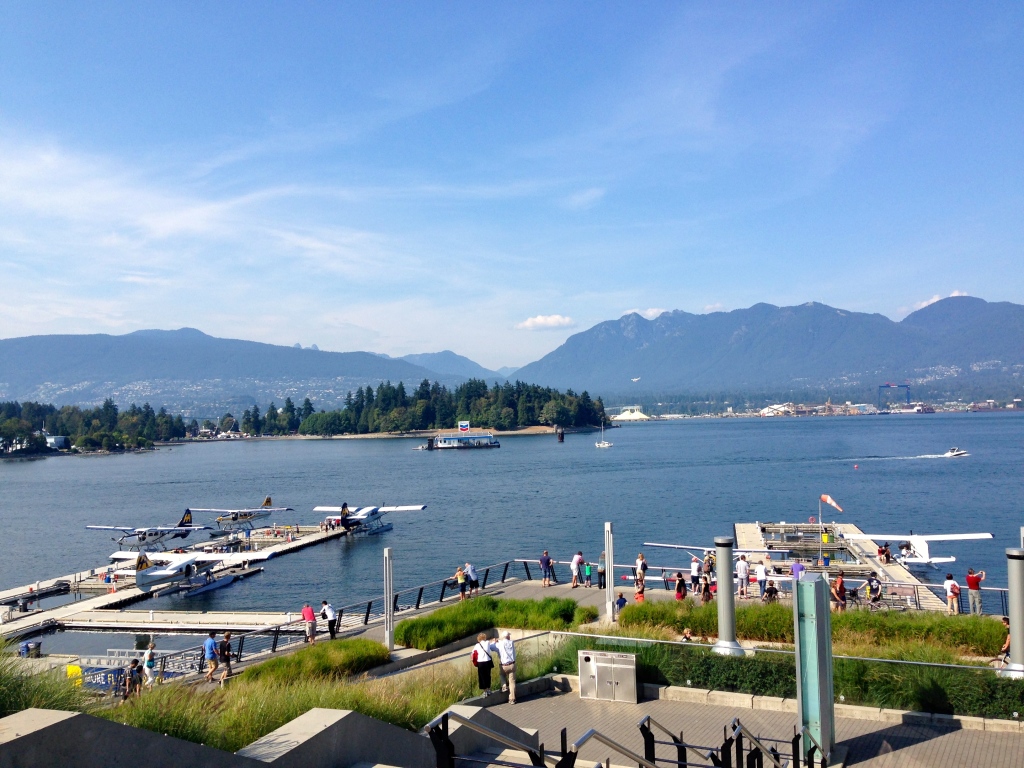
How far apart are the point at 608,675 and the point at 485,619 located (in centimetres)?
586

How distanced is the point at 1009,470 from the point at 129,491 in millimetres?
91803

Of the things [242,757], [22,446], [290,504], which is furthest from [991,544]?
[22,446]

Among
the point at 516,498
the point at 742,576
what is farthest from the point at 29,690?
the point at 516,498

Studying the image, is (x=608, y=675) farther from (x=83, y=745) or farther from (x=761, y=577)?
(x=761, y=577)

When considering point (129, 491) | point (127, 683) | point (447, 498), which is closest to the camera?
point (127, 683)

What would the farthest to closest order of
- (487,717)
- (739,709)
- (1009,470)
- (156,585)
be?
(1009,470), (156,585), (739,709), (487,717)

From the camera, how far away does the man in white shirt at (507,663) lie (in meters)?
12.8

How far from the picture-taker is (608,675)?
13.0m

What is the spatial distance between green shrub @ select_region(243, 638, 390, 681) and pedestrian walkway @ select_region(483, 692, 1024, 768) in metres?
3.26

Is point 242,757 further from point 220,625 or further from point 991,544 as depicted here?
point 991,544

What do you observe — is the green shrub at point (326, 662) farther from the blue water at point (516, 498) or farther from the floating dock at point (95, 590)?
the blue water at point (516, 498)

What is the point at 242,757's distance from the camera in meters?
5.96

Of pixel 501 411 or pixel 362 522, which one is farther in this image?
pixel 501 411

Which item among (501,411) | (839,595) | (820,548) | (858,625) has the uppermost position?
(501,411)
